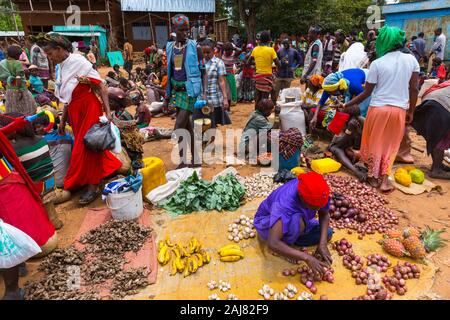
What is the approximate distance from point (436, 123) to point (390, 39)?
1.35 m

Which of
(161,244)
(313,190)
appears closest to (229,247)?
(161,244)

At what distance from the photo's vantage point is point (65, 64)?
3.47m

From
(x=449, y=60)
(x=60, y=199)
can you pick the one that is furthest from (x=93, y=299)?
(x=449, y=60)

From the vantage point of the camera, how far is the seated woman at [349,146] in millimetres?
4555

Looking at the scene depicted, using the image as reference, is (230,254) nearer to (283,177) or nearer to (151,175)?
(151,175)

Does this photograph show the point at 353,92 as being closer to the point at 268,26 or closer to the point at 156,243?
the point at 156,243

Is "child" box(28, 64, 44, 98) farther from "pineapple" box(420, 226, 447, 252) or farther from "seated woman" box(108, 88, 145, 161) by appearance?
"pineapple" box(420, 226, 447, 252)

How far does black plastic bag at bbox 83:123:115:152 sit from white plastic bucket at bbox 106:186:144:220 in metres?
0.56

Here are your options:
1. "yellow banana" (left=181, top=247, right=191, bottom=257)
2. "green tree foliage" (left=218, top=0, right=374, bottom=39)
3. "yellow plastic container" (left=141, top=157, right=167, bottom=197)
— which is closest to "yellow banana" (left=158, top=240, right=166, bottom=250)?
"yellow banana" (left=181, top=247, right=191, bottom=257)

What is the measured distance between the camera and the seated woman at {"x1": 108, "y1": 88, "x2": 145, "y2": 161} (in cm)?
412

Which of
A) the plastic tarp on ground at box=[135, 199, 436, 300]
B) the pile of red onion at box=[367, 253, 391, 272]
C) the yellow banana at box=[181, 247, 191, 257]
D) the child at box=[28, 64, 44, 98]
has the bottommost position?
the plastic tarp on ground at box=[135, 199, 436, 300]

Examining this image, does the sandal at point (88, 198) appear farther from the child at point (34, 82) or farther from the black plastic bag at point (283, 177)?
the child at point (34, 82)
